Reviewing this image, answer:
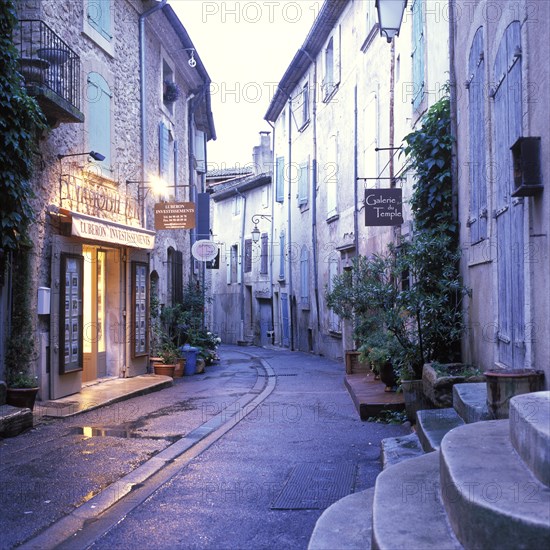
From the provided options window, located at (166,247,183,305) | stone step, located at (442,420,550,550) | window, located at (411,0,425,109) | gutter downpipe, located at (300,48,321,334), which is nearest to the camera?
stone step, located at (442,420,550,550)

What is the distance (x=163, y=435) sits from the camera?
788 centimetres

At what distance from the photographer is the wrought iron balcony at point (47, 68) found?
924 cm

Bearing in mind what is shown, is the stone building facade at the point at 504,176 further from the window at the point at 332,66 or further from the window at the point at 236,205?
the window at the point at 236,205

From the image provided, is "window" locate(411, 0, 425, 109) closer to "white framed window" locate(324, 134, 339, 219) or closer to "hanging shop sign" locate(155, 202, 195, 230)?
"hanging shop sign" locate(155, 202, 195, 230)

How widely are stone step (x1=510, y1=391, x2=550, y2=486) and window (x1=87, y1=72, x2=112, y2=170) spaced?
922cm

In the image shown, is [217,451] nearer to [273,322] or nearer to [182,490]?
[182,490]

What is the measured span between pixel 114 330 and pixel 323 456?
23.9ft

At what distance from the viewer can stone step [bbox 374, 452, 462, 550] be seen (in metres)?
3.03

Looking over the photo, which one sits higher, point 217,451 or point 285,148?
point 285,148

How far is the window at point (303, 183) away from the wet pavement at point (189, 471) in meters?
12.2

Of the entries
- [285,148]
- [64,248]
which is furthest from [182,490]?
[285,148]

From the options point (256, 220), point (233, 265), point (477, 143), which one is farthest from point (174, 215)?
point (233, 265)

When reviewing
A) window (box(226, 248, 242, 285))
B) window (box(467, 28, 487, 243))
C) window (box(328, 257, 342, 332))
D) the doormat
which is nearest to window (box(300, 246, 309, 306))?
window (box(328, 257, 342, 332))

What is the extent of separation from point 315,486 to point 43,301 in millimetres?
5645
